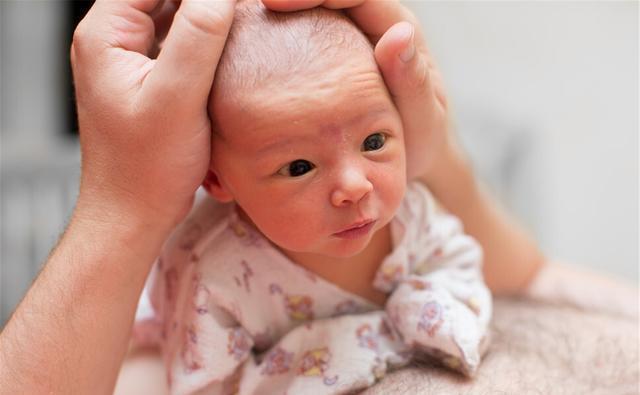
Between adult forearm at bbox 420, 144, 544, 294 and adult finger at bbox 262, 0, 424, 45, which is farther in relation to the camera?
adult forearm at bbox 420, 144, 544, 294

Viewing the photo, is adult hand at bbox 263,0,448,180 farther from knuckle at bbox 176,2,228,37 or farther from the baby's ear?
the baby's ear

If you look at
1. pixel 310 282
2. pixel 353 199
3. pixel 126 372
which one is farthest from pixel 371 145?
pixel 126 372

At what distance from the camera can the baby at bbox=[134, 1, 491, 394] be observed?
2.53 ft

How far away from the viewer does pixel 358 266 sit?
3.16ft

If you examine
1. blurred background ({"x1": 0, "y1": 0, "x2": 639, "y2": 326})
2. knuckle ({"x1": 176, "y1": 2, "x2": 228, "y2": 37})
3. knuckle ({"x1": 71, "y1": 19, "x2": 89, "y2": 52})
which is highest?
knuckle ({"x1": 176, "y1": 2, "x2": 228, "y2": 37})

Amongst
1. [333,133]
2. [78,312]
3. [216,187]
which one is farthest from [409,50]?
[78,312]

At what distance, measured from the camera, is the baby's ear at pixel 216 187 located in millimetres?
877

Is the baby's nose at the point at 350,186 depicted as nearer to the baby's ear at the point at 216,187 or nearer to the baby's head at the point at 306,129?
the baby's head at the point at 306,129

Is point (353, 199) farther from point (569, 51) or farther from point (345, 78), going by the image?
point (569, 51)

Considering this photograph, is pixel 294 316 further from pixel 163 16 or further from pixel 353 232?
pixel 163 16

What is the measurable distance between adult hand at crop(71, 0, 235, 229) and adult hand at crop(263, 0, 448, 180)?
9cm

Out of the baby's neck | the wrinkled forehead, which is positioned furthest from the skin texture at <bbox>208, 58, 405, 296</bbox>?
the baby's neck

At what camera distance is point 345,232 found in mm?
814

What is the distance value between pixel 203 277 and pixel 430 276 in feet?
0.89
